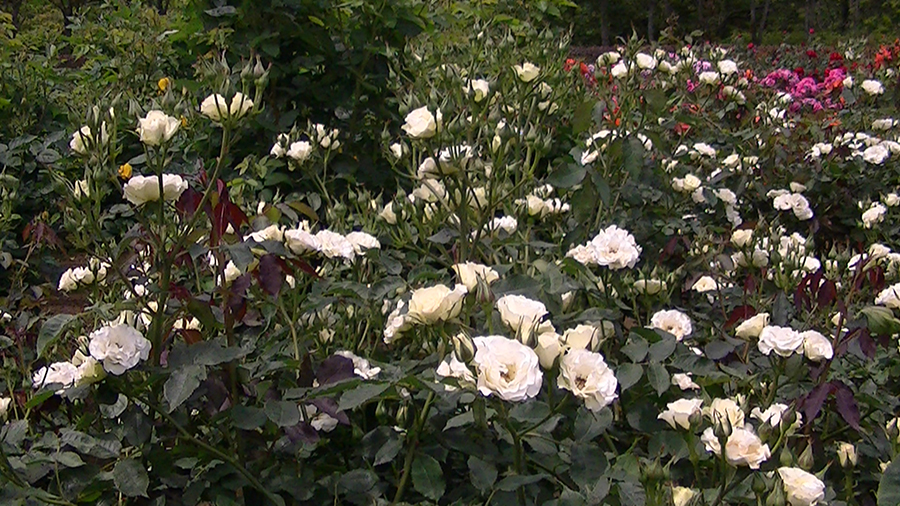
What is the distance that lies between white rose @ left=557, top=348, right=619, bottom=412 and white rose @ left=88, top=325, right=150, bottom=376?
552mm

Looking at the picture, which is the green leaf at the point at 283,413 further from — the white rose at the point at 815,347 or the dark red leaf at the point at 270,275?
the white rose at the point at 815,347

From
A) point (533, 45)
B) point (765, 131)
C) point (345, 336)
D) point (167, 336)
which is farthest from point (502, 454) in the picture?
point (765, 131)

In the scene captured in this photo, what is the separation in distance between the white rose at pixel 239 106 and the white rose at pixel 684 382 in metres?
0.79

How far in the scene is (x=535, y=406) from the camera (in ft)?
3.47

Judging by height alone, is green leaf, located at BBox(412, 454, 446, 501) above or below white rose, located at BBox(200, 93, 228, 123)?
below

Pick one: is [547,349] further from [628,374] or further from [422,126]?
[422,126]

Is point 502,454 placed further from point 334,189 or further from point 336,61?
point 336,61

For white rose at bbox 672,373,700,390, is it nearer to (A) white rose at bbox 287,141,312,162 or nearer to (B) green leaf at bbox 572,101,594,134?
(B) green leaf at bbox 572,101,594,134

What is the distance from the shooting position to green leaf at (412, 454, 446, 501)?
1.15 meters

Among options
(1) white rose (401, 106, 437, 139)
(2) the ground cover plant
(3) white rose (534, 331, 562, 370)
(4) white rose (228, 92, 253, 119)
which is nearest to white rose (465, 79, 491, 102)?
(2) the ground cover plant

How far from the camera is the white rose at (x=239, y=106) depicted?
4.01 feet

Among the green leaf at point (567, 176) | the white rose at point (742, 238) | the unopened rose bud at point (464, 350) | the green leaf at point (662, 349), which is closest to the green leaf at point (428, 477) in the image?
the unopened rose bud at point (464, 350)

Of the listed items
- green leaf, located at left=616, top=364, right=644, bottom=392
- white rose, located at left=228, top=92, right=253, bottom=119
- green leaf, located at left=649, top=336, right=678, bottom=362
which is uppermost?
white rose, located at left=228, top=92, right=253, bottom=119

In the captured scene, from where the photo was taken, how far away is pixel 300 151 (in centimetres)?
189
